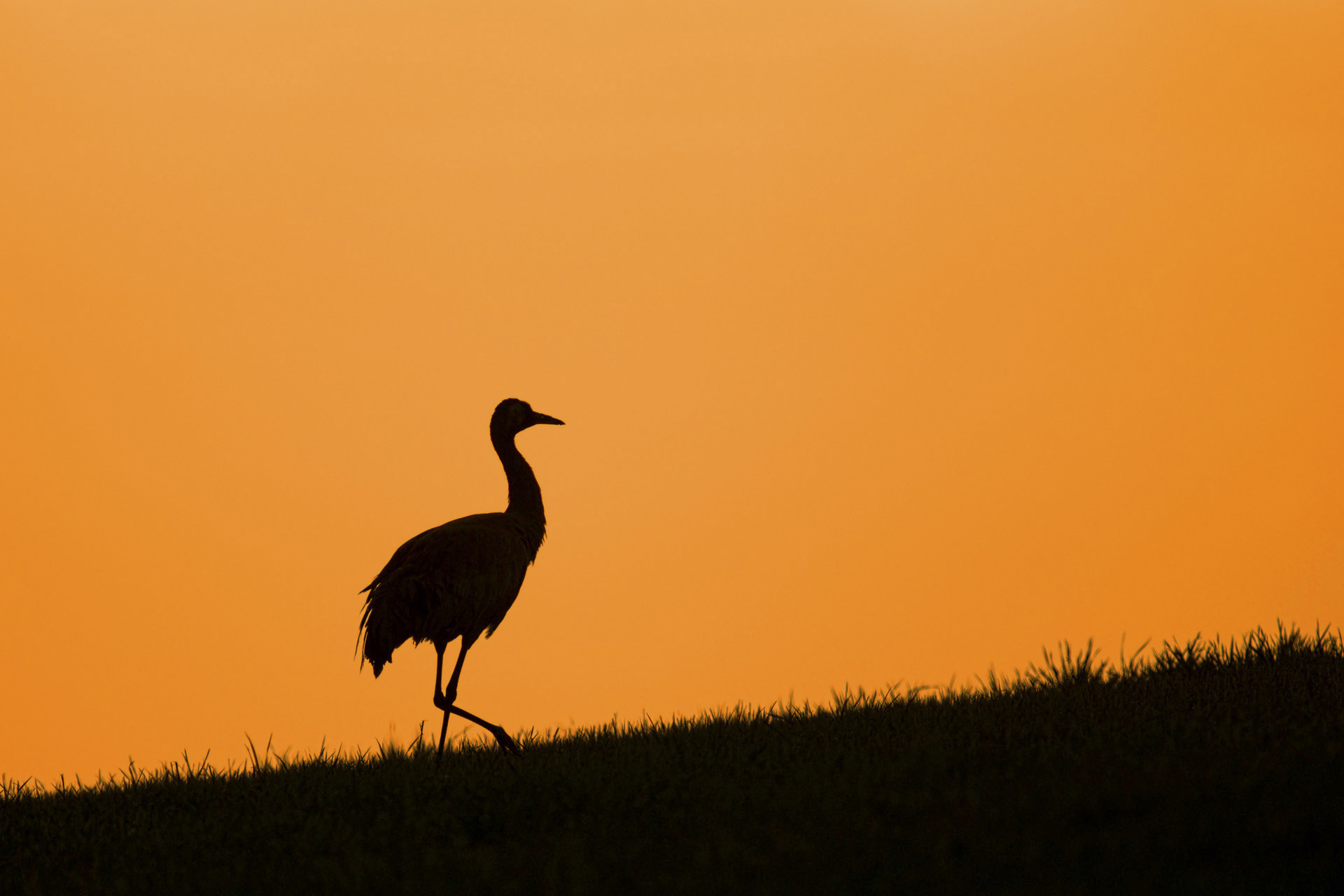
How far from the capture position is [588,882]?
5.76m

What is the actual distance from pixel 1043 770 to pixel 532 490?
503cm

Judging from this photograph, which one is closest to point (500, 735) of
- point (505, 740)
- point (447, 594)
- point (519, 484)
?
point (505, 740)

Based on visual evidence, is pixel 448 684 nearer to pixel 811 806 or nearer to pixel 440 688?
pixel 440 688

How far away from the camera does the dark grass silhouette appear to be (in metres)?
5.61

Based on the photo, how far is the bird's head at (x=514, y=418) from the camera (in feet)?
35.5

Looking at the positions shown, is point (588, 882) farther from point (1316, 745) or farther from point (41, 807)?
point (41, 807)

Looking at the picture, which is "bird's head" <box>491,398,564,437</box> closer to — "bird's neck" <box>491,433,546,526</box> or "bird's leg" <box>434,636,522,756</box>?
"bird's neck" <box>491,433,546,526</box>

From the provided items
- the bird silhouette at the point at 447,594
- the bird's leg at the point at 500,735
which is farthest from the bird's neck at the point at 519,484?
the bird's leg at the point at 500,735

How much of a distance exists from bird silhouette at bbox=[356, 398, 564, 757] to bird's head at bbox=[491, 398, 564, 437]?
1091 millimetres

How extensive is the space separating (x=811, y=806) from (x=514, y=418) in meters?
5.15

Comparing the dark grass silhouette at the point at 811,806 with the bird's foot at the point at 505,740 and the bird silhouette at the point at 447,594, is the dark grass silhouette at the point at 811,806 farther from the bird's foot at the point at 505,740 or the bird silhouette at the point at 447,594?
the bird silhouette at the point at 447,594

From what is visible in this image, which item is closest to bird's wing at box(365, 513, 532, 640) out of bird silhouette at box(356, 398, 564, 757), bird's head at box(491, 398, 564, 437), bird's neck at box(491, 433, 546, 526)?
bird silhouette at box(356, 398, 564, 757)

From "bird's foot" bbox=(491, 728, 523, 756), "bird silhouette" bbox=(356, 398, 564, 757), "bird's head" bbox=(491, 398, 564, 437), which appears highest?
"bird's head" bbox=(491, 398, 564, 437)

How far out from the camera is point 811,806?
21.7 ft
